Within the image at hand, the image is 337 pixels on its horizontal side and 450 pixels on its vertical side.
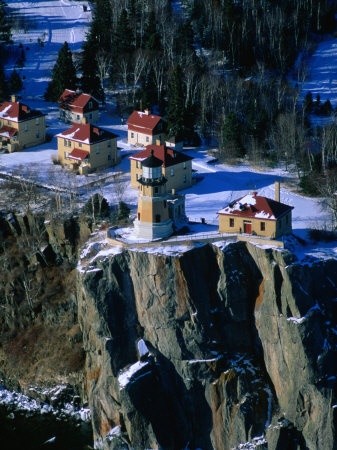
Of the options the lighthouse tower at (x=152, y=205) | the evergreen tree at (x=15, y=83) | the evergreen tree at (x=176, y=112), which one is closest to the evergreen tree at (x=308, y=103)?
the evergreen tree at (x=176, y=112)

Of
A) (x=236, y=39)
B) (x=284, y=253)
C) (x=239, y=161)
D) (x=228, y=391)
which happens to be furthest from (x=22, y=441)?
(x=236, y=39)

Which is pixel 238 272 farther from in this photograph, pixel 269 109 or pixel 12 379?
pixel 269 109

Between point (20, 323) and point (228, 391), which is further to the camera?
point (20, 323)

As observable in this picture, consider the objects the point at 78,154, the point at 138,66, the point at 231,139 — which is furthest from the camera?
the point at 138,66

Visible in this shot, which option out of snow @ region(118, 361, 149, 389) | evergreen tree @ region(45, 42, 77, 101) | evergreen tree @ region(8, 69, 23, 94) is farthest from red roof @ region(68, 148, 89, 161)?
snow @ region(118, 361, 149, 389)

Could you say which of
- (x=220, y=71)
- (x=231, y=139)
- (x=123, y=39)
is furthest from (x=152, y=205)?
(x=123, y=39)

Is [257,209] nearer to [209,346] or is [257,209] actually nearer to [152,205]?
[152,205]
